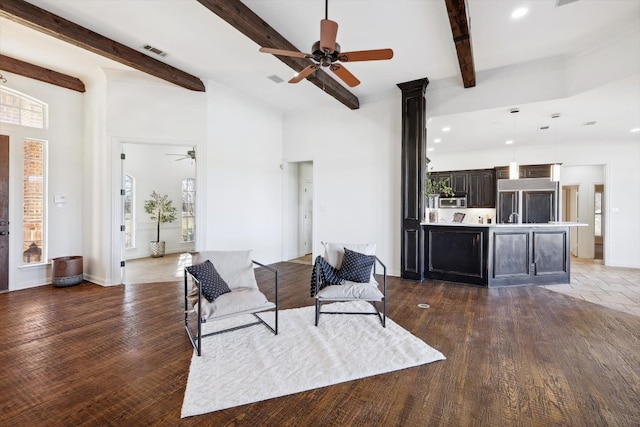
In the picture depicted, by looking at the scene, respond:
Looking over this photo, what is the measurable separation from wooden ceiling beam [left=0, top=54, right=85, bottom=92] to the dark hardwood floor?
3.26 metres

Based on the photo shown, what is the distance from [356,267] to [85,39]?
163 inches

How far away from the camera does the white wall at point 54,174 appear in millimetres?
4379

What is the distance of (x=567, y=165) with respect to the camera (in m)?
7.21

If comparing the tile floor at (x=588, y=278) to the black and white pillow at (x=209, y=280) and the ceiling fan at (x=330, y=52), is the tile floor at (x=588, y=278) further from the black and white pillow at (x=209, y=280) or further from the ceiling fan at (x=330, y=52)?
the ceiling fan at (x=330, y=52)

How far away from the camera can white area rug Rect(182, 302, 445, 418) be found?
204 centimetres

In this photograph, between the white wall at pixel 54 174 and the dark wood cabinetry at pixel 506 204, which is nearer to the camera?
the white wall at pixel 54 174

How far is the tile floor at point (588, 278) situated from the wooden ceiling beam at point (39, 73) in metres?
3.28

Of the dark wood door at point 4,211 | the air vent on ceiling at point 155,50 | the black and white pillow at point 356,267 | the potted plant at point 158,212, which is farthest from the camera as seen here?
the potted plant at point 158,212

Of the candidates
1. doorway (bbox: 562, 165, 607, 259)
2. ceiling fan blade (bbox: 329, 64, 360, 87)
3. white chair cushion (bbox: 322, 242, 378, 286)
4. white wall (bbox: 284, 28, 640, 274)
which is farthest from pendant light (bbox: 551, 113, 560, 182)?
white chair cushion (bbox: 322, 242, 378, 286)

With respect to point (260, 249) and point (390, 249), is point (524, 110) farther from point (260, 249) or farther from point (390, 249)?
point (260, 249)

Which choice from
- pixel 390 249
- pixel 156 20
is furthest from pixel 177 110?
pixel 390 249

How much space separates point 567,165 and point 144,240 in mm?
10378

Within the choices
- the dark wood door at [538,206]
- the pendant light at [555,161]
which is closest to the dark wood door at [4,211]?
the pendant light at [555,161]

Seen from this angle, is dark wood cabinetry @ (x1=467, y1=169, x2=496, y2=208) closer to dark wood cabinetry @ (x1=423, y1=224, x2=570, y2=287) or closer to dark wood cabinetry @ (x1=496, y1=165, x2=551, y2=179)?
dark wood cabinetry @ (x1=496, y1=165, x2=551, y2=179)
